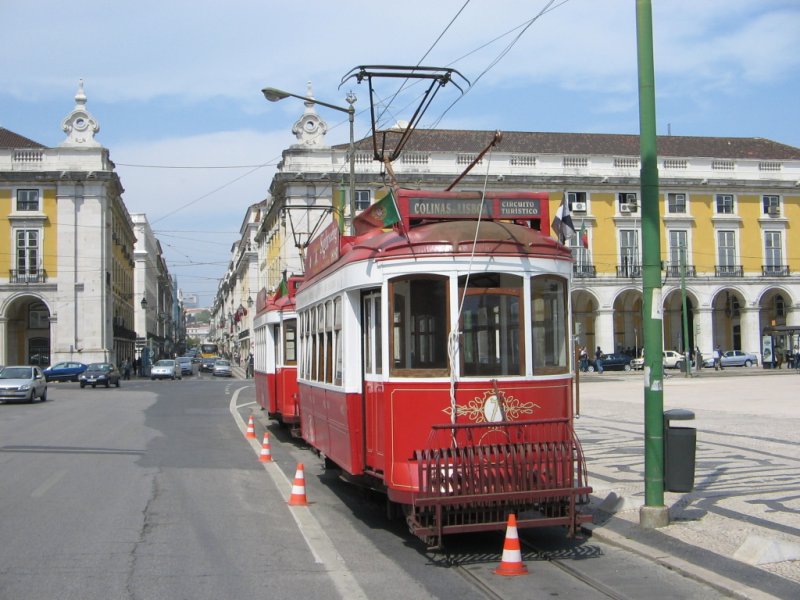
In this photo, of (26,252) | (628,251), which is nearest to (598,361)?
(628,251)

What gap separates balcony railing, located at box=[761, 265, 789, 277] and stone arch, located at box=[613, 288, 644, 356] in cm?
842

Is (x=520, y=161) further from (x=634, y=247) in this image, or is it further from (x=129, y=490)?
(x=129, y=490)

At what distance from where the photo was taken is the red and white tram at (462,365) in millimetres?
7789

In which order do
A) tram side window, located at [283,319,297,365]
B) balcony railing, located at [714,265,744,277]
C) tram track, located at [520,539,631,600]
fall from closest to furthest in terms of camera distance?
tram track, located at [520,539,631,600], tram side window, located at [283,319,297,365], balcony railing, located at [714,265,744,277]

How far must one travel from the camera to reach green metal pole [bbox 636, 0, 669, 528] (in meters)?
8.91

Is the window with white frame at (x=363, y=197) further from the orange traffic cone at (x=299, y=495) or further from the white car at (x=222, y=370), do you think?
the orange traffic cone at (x=299, y=495)

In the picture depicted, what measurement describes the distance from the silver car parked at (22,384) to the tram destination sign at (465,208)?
87.9ft

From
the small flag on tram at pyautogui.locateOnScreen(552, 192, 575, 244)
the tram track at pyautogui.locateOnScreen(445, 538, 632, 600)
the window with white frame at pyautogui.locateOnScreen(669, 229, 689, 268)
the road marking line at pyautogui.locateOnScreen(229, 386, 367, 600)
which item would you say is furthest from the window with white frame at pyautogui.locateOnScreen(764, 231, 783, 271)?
the tram track at pyautogui.locateOnScreen(445, 538, 632, 600)

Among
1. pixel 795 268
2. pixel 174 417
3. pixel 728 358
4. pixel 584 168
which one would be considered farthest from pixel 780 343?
pixel 174 417

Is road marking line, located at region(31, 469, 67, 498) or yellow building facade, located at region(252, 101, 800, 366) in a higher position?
yellow building facade, located at region(252, 101, 800, 366)

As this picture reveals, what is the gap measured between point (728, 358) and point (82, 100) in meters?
45.8

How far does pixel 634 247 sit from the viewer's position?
62.6 metres

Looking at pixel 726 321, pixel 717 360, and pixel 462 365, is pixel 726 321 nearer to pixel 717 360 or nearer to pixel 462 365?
pixel 717 360

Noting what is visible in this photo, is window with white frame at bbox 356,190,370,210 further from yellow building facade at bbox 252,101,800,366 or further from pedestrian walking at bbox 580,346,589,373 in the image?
pedestrian walking at bbox 580,346,589,373
